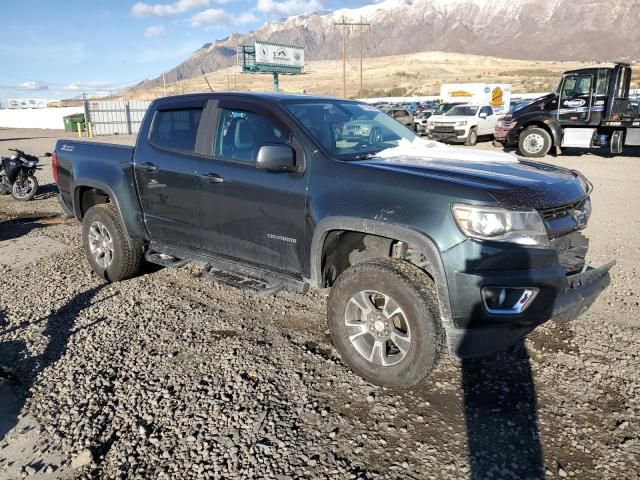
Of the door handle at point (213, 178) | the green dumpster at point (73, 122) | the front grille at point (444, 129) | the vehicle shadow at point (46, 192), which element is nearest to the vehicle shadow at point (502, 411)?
the door handle at point (213, 178)

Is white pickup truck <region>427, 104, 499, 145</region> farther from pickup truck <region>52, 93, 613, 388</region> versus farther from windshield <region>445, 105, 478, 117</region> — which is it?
pickup truck <region>52, 93, 613, 388</region>

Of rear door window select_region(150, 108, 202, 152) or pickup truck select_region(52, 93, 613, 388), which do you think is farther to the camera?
rear door window select_region(150, 108, 202, 152)

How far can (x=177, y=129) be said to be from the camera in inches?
183

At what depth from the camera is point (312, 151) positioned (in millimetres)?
3641

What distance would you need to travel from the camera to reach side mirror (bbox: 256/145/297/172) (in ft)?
11.5

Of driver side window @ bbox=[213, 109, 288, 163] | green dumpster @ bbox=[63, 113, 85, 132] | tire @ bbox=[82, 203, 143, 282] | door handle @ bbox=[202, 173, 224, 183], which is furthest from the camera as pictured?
green dumpster @ bbox=[63, 113, 85, 132]

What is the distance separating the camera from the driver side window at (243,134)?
399 cm

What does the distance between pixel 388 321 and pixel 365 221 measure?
65cm

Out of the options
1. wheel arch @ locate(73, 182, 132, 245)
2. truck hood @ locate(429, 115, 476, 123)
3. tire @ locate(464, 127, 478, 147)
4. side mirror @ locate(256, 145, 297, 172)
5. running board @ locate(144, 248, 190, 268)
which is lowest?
tire @ locate(464, 127, 478, 147)

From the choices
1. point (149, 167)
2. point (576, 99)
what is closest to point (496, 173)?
point (149, 167)

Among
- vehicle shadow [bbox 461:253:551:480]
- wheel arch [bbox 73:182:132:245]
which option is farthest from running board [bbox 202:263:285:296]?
wheel arch [bbox 73:182:132:245]

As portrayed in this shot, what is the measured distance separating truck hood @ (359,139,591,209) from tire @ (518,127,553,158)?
12989 mm

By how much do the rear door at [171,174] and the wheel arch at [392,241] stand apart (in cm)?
132

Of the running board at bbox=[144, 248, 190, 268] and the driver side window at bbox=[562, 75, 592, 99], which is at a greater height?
the driver side window at bbox=[562, 75, 592, 99]
